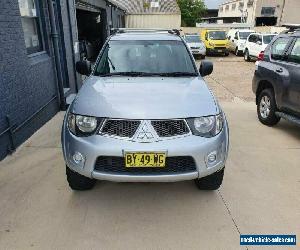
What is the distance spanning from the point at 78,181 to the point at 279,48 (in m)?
4.47

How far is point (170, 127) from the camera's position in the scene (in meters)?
2.84

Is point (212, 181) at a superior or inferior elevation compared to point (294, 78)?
inferior

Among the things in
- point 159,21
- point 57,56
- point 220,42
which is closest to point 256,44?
point 220,42

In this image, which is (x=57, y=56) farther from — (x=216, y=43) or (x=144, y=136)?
(x=216, y=43)

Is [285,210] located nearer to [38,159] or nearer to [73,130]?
[73,130]

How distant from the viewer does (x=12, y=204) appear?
3250 mm

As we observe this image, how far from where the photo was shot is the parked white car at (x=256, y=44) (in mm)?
15898

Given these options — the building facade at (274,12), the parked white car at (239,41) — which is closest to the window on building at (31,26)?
the parked white car at (239,41)

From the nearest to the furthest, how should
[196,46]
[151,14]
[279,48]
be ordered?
[279,48] → [196,46] → [151,14]

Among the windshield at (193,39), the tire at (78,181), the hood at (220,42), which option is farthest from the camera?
the hood at (220,42)

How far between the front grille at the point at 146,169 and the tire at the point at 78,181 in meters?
0.55

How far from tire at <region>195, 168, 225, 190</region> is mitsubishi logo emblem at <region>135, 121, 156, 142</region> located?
0.97m

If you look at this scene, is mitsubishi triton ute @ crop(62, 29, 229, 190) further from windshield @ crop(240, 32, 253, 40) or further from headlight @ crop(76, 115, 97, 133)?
windshield @ crop(240, 32, 253, 40)

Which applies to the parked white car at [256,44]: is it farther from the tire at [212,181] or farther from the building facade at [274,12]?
the building facade at [274,12]
